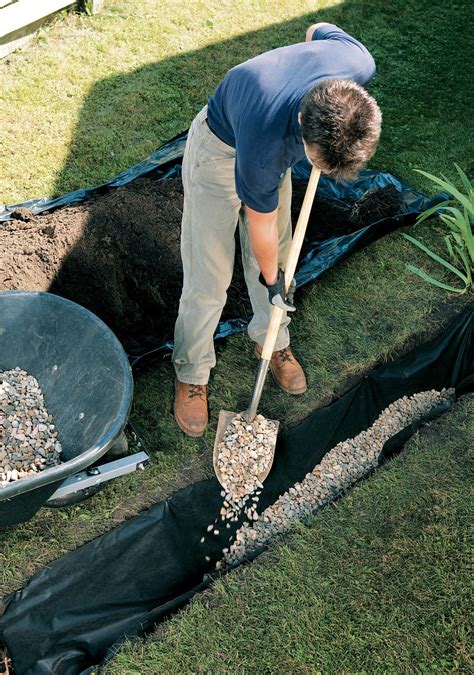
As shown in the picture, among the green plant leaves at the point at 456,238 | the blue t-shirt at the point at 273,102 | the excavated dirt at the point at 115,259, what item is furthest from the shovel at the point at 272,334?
the green plant leaves at the point at 456,238

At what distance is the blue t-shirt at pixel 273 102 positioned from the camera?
2127 millimetres

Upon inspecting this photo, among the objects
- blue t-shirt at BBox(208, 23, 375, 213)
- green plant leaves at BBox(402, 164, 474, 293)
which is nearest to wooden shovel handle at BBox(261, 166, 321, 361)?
blue t-shirt at BBox(208, 23, 375, 213)

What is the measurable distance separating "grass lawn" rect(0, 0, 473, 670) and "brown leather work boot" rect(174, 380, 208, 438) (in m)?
0.05

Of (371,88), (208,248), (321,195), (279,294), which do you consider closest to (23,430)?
(208,248)

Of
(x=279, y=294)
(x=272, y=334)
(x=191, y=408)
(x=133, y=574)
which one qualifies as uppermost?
(x=279, y=294)

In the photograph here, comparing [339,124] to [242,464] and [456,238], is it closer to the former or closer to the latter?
[242,464]

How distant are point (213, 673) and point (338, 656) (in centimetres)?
43

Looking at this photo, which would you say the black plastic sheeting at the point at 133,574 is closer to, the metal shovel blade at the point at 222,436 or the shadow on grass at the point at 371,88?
the metal shovel blade at the point at 222,436

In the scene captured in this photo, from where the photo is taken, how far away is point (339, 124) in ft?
6.35

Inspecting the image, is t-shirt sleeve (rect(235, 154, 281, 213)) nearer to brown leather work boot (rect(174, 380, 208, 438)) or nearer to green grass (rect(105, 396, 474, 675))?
brown leather work boot (rect(174, 380, 208, 438))

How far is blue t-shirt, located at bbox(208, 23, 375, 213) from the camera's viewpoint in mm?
2127

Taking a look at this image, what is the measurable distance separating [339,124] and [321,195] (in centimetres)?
191

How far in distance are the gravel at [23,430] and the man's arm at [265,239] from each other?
3.28 ft

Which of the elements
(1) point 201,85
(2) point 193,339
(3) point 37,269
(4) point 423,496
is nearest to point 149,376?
(2) point 193,339
